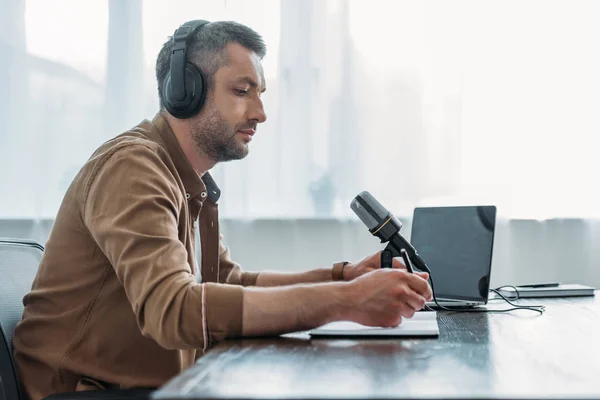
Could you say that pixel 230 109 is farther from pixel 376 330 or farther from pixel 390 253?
pixel 376 330

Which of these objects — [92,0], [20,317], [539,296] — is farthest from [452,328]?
[92,0]

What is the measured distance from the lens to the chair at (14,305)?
0.99 meters

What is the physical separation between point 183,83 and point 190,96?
31mm

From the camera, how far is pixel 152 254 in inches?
40.6

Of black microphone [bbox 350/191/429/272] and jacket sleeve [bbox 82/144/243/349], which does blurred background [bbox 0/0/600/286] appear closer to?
black microphone [bbox 350/191/429/272]

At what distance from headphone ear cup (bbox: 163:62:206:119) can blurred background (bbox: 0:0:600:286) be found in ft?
3.22

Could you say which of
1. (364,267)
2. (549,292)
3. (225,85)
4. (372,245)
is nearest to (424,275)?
(364,267)

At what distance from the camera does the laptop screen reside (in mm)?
1578

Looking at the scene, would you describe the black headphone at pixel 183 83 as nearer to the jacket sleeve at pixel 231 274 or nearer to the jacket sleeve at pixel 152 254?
the jacket sleeve at pixel 152 254

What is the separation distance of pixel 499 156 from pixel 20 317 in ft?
5.64

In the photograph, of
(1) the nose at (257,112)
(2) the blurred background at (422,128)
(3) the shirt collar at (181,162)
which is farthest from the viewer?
(2) the blurred background at (422,128)

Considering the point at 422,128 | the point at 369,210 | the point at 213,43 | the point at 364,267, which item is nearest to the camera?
the point at 369,210

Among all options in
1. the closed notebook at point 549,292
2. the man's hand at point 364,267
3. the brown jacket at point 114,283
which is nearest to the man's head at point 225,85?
the brown jacket at point 114,283

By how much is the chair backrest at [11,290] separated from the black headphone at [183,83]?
0.42m
